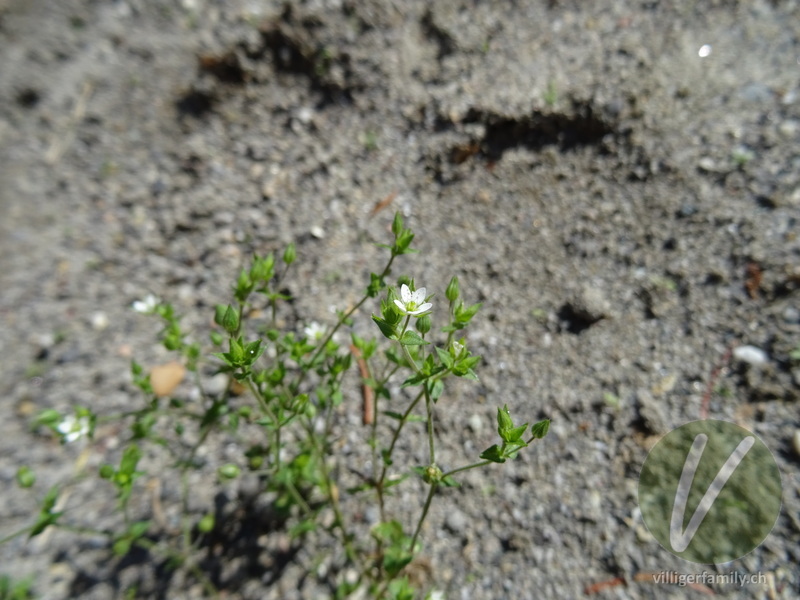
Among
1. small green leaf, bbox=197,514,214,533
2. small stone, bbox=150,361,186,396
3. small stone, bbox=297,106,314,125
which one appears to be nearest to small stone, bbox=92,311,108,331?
small stone, bbox=150,361,186,396

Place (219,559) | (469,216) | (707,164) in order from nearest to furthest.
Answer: (219,559) < (707,164) < (469,216)

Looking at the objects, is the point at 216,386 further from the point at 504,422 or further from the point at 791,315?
the point at 791,315

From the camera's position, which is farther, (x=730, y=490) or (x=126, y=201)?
(x=126, y=201)

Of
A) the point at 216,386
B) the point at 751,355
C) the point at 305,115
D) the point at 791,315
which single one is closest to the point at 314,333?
the point at 216,386

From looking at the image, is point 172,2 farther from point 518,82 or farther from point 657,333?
point 657,333

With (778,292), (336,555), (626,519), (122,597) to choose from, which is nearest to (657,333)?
(778,292)

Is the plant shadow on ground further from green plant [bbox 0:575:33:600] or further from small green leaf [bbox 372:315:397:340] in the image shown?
small green leaf [bbox 372:315:397:340]
